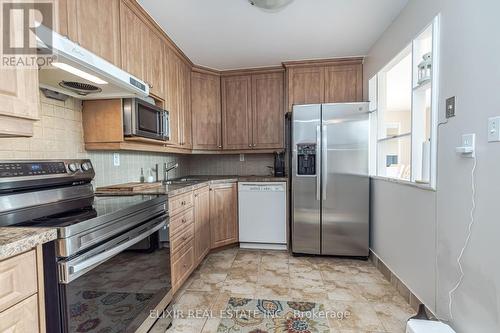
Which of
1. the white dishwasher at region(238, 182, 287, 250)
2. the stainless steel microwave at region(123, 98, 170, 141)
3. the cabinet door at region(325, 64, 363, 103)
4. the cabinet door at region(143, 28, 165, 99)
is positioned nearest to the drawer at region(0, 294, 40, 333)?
the stainless steel microwave at region(123, 98, 170, 141)

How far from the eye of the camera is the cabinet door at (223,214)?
2.99m

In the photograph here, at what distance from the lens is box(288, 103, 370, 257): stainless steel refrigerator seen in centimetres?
Answer: 278

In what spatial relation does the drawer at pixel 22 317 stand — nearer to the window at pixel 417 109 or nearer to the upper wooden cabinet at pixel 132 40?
the upper wooden cabinet at pixel 132 40

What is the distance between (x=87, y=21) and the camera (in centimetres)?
148

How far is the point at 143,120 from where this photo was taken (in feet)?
6.50

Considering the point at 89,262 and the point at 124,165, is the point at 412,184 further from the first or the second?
the point at 124,165

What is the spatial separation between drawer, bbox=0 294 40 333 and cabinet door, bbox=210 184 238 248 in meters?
2.09

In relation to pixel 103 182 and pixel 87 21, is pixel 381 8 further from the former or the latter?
pixel 103 182

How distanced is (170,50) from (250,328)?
2.67 m

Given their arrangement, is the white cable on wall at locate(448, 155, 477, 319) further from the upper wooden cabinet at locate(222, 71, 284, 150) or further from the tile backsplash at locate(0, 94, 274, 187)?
the tile backsplash at locate(0, 94, 274, 187)

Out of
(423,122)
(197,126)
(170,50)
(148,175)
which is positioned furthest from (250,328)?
(170,50)

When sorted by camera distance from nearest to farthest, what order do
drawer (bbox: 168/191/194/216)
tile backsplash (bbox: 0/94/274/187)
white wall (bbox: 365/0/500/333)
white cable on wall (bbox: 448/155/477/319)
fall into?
white wall (bbox: 365/0/500/333) < white cable on wall (bbox: 448/155/477/319) < tile backsplash (bbox: 0/94/274/187) < drawer (bbox: 168/191/194/216)


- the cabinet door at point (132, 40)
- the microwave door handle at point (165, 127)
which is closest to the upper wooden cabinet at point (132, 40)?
the cabinet door at point (132, 40)

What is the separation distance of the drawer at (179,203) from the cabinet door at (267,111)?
1.44 m
